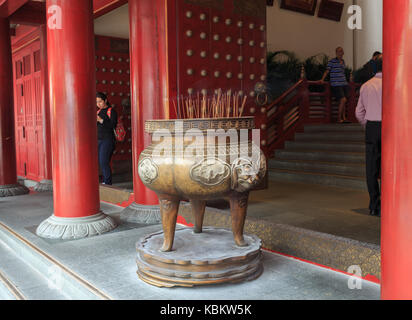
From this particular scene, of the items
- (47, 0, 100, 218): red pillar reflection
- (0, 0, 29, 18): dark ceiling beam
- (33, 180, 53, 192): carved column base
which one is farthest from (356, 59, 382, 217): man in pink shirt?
(33, 180, 53, 192): carved column base

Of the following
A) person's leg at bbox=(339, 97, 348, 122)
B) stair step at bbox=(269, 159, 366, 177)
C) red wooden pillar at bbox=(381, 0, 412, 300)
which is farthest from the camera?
person's leg at bbox=(339, 97, 348, 122)

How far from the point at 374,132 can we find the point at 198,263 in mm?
2216

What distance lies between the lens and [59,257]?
2732 millimetres

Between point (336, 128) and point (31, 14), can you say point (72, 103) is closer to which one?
point (31, 14)

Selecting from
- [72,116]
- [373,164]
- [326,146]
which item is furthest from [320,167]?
[72,116]

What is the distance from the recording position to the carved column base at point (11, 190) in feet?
18.2

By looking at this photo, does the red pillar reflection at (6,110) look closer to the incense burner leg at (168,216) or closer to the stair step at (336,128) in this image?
the incense burner leg at (168,216)

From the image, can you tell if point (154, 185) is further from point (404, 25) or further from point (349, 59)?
point (349, 59)

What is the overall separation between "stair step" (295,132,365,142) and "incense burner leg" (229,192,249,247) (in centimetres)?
431

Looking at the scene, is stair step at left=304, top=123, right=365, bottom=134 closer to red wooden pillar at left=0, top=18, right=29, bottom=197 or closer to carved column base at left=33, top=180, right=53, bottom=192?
carved column base at left=33, top=180, right=53, bottom=192

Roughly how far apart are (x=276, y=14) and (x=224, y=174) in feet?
27.1

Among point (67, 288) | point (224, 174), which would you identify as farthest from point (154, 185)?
point (67, 288)

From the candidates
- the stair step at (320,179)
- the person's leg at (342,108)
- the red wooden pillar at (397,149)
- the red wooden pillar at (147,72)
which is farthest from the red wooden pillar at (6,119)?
the person's leg at (342,108)

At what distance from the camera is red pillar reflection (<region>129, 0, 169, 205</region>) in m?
3.72
